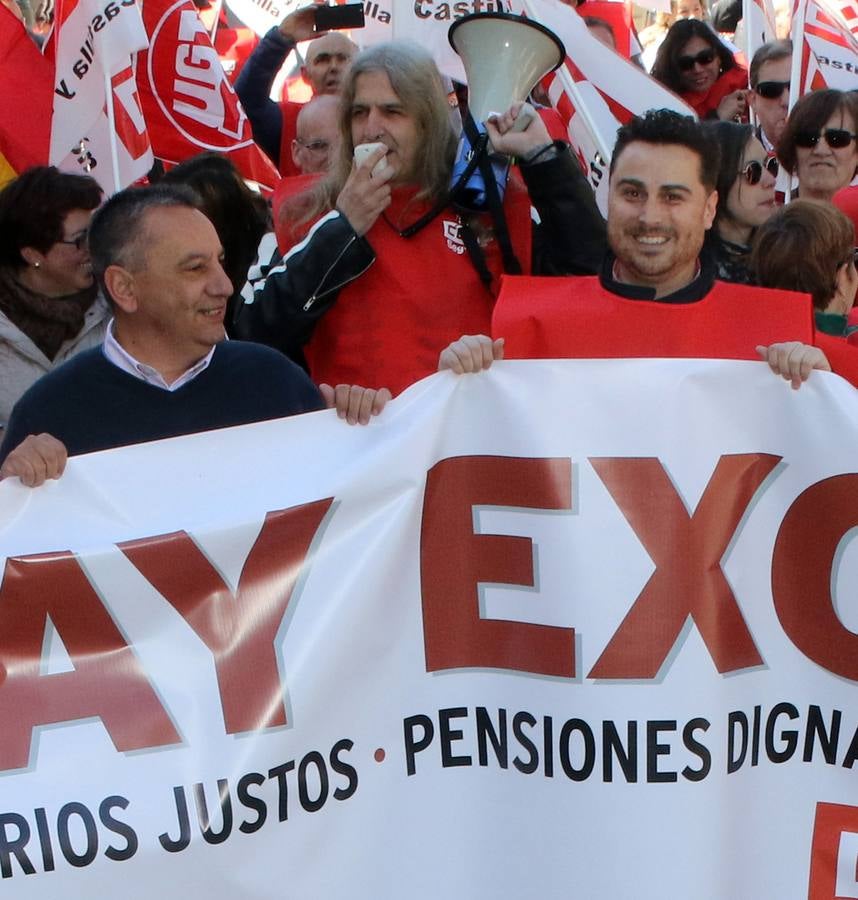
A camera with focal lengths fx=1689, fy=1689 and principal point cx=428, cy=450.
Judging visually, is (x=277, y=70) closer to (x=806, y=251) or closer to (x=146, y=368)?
(x=806, y=251)

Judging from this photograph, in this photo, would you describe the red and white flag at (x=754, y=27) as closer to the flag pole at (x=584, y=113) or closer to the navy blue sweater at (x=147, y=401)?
the flag pole at (x=584, y=113)

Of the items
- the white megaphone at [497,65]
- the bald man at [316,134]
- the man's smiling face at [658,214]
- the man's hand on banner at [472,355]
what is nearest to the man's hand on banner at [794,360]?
the man's smiling face at [658,214]

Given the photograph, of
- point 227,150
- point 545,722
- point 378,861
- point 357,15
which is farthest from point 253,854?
point 357,15

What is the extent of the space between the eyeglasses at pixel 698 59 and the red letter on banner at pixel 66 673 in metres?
4.45

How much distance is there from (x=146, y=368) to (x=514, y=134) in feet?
3.34

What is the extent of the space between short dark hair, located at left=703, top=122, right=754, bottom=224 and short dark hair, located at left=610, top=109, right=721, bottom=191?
1043 millimetres

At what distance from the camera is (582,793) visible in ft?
10.7

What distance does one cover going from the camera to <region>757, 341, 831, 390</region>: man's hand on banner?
3.32 metres

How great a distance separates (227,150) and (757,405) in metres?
3.44

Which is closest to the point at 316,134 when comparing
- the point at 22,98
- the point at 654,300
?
the point at 22,98

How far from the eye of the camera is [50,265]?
4.69 m

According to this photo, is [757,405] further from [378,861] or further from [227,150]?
[227,150]

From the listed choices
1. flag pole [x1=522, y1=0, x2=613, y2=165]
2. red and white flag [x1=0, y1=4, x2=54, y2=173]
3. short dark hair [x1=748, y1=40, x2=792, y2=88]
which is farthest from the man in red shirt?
short dark hair [x1=748, y1=40, x2=792, y2=88]

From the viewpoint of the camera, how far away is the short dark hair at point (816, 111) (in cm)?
538
